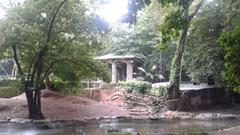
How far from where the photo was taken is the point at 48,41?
22.7 meters

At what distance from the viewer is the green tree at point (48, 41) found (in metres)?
21.8

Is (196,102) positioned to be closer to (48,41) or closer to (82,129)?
(82,129)

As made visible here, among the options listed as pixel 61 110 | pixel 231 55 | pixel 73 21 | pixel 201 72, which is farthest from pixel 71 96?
pixel 231 55

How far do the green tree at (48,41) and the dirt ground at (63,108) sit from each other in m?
1.40

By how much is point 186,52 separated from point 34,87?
15764mm

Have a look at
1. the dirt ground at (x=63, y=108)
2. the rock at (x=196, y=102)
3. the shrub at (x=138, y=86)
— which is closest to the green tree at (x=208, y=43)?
the rock at (x=196, y=102)

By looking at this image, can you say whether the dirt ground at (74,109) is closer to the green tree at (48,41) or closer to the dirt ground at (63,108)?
the dirt ground at (63,108)

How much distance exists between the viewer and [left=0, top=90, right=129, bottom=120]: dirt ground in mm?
24500

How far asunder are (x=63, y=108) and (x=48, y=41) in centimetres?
613

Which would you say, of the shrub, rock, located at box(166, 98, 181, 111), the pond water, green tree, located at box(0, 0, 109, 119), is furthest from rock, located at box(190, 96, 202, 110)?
green tree, located at box(0, 0, 109, 119)

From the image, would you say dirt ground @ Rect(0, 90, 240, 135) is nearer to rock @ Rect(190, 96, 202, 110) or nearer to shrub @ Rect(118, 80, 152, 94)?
rock @ Rect(190, 96, 202, 110)

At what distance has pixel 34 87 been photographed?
24.1 meters

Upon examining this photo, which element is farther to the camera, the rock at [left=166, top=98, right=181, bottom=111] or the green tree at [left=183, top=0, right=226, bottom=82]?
the green tree at [left=183, top=0, right=226, bottom=82]

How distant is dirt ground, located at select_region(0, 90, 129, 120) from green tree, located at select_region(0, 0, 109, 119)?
140 cm
